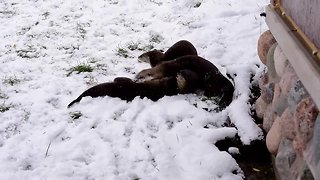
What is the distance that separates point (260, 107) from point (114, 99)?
1541 mm

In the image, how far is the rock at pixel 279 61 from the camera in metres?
3.15

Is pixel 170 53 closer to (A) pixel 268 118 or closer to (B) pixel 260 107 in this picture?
(B) pixel 260 107

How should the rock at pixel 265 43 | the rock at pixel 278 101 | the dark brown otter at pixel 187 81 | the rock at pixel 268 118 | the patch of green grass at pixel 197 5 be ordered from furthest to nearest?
the patch of green grass at pixel 197 5, the dark brown otter at pixel 187 81, the rock at pixel 265 43, the rock at pixel 268 118, the rock at pixel 278 101

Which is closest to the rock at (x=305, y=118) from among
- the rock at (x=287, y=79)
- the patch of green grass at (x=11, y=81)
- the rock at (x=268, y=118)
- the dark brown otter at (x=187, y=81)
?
the rock at (x=287, y=79)

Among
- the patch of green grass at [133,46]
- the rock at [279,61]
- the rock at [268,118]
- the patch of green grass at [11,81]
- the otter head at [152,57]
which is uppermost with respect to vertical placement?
the rock at [279,61]

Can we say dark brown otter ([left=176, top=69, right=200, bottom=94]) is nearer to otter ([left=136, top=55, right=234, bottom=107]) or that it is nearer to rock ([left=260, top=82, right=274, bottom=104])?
otter ([left=136, top=55, right=234, bottom=107])

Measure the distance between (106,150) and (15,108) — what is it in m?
1.36

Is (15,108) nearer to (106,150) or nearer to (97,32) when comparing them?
(106,150)

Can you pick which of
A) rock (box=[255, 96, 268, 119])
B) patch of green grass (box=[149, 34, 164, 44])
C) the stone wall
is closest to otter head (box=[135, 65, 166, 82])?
patch of green grass (box=[149, 34, 164, 44])

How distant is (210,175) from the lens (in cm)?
328

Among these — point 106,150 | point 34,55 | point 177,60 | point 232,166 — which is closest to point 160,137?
point 106,150

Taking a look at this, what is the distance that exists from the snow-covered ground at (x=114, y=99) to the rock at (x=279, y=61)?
68 cm

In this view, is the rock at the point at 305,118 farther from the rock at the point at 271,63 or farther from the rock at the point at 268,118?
the rock at the point at 271,63

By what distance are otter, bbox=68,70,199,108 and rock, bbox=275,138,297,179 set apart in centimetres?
162
